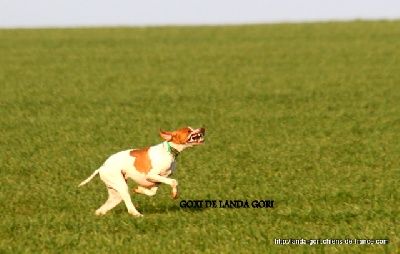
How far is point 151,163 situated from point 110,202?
108 cm

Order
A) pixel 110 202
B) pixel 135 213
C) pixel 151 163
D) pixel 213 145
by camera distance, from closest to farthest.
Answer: pixel 151 163 → pixel 135 213 → pixel 110 202 → pixel 213 145

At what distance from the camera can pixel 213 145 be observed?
18078 millimetres

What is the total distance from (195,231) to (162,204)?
182 centimetres

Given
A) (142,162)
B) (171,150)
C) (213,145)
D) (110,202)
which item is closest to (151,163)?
(142,162)

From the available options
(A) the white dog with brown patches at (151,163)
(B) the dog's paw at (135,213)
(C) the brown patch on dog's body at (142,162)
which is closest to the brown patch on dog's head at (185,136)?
(A) the white dog with brown patches at (151,163)

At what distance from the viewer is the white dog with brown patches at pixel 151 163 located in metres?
9.82

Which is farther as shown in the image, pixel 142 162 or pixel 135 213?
pixel 135 213

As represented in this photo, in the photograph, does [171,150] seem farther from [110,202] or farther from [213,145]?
[213,145]

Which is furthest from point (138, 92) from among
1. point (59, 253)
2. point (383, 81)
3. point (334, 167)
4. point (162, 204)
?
point (59, 253)

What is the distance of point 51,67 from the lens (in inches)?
1596

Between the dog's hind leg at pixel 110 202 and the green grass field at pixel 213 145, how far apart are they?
0.50 ft

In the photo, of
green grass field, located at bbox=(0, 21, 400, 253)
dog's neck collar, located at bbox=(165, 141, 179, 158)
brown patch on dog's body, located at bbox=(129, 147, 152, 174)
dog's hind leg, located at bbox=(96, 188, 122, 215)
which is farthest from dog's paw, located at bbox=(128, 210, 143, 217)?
dog's neck collar, located at bbox=(165, 141, 179, 158)

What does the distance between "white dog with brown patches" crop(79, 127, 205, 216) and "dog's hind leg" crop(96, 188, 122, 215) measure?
0.80 ft

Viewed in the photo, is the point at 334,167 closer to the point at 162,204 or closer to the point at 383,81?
the point at 162,204
